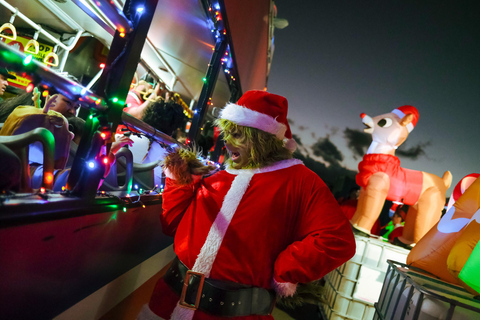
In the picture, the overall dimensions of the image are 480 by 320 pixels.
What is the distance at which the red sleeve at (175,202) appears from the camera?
154 centimetres

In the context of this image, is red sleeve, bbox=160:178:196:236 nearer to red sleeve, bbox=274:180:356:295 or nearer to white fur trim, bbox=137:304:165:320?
white fur trim, bbox=137:304:165:320

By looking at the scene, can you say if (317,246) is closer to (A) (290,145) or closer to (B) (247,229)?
(B) (247,229)

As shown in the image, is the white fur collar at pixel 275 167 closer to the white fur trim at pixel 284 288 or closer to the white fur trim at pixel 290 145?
the white fur trim at pixel 290 145

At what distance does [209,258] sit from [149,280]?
1.29 m

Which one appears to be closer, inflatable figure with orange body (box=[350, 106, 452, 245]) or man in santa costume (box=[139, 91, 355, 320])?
man in santa costume (box=[139, 91, 355, 320])

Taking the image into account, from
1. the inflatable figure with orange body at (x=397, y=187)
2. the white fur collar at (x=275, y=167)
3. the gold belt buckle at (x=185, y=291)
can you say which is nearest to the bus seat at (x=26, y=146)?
the gold belt buckle at (x=185, y=291)

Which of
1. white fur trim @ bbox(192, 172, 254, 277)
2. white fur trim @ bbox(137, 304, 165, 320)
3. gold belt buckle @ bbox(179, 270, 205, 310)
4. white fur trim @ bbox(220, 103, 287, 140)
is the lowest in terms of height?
white fur trim @ bbox(137, 304, 165, 320)

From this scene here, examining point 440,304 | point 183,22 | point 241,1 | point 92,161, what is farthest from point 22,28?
point 440,304

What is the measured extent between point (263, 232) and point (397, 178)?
3.52 metres

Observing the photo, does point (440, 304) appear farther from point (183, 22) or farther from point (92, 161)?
point (183, 22)

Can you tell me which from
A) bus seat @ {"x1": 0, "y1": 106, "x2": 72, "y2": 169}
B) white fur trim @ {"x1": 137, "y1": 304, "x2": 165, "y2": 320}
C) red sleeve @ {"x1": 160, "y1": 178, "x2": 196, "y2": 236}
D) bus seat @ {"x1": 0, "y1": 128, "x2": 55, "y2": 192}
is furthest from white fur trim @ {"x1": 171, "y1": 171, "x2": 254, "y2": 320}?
bus seat @ {"x1": 0, "y1": 106, "x2": 72, "y2": 169}

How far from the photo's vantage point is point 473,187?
2045 millimetres

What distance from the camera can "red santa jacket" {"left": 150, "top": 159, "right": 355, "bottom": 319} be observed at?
1.32m

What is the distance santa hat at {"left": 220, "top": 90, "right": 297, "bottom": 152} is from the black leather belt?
2.67 feet
